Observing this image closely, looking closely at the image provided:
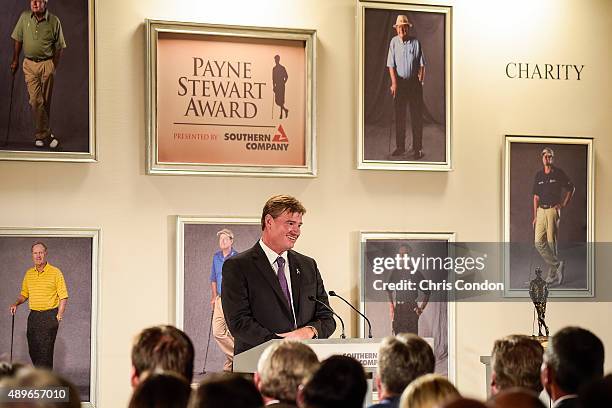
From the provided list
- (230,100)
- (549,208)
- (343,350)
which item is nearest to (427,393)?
(343,350)

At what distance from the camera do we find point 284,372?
405cm

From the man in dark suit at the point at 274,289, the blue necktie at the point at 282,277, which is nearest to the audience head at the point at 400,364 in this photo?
the man in dark suit at the point at 274,289

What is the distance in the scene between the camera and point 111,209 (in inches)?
291

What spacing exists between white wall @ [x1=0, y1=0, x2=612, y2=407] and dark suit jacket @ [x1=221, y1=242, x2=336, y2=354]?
1.06 metres

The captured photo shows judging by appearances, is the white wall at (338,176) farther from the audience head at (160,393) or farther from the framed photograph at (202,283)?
the audience head at (160,393)

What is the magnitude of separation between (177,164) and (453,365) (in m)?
2.67

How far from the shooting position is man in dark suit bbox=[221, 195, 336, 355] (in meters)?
6.44

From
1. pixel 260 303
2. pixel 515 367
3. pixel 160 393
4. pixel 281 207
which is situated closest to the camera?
pixel 160 393

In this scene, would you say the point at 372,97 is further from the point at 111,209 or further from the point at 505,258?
the point at 111,209

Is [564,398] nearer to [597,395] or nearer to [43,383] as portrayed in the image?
[597,395]

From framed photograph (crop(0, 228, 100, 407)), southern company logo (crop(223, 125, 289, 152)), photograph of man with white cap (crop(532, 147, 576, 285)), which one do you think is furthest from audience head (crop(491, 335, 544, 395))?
photograph of man with white cap (crop(532, 147, 576, 285))

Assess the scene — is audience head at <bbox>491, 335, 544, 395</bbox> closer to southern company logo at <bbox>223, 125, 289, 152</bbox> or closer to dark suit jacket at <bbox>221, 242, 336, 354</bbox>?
dark suit jacket at <bbox>221, 242, 336, 354</bbox>

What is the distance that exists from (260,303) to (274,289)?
128mm

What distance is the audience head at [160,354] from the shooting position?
4086 mm
